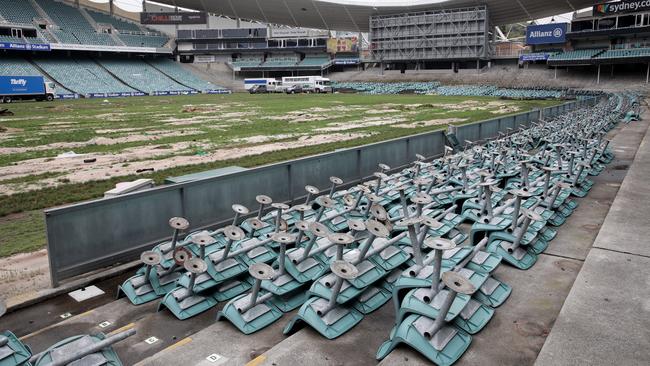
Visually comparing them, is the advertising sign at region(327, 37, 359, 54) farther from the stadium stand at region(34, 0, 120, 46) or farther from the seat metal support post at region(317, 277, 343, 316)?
the seat metal support post at region(317, 277, 343, 316)

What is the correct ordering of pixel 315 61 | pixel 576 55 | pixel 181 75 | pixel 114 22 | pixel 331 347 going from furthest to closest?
pixel 315 61
pixel 114 22
pixel 181 75
pixel 576 55
pixel 331 347

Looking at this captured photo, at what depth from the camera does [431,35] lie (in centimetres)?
8456

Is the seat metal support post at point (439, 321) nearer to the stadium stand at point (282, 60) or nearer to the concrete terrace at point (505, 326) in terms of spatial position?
the concrete terrace at point (505, 326)

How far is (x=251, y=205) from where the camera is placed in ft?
34.0

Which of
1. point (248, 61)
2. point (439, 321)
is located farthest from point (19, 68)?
point (439, 321)

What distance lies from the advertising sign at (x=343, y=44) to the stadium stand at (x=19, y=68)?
49669mm

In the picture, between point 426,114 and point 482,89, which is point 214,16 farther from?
point 426,114

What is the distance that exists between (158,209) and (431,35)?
270ft

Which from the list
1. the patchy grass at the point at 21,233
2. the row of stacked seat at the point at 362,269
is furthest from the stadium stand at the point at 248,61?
the row of stacked seat at the point at 362,269

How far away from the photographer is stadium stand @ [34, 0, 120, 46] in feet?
253

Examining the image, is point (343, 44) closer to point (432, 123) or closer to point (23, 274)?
point (432, 123)

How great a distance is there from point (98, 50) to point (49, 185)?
235ft

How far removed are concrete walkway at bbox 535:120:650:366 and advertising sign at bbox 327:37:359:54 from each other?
9336 cm

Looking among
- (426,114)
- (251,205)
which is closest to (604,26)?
(426,114)
